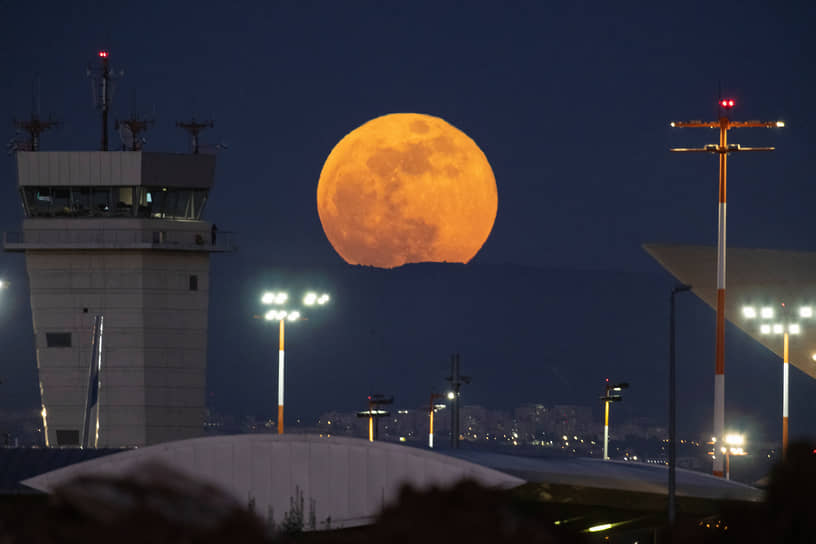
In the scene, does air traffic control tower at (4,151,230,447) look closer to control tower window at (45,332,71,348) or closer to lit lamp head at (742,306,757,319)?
control tower window at (45,332,71,348)

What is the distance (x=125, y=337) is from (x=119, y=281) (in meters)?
3.19

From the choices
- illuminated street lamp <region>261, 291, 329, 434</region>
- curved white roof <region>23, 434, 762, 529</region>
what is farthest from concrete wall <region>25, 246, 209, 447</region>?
curved white roof <region>23, 434, 762, 529</region>

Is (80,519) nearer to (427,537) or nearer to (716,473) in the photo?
(427,537)

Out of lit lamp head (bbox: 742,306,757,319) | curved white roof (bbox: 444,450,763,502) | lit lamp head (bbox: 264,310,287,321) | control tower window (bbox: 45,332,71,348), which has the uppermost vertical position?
lit lamp head (bbox: 742,306,757,319)

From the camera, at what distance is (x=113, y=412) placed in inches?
2926

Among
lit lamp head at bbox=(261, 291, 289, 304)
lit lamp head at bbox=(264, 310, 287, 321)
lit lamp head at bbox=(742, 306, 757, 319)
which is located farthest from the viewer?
lit lamp head at bbox=(742, 306, 757, 319)

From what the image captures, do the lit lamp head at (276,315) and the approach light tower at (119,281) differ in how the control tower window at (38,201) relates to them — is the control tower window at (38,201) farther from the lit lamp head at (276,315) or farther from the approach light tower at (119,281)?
the lit lamp head at (276,315)

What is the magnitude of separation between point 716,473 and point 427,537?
35.2 m

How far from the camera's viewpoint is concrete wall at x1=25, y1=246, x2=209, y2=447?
245 ft

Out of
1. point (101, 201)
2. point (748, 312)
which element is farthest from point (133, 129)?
point (748, 312)

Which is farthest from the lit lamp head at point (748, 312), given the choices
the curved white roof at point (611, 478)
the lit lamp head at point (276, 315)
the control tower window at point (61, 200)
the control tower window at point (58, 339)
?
the control tower window at point (58, 339)

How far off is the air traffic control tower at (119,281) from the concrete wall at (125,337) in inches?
2.2

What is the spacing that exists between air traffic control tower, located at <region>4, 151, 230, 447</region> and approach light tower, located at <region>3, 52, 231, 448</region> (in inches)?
2.2

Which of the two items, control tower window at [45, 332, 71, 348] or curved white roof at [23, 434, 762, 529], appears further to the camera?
control tower window at [45, 332, 71, 348]
